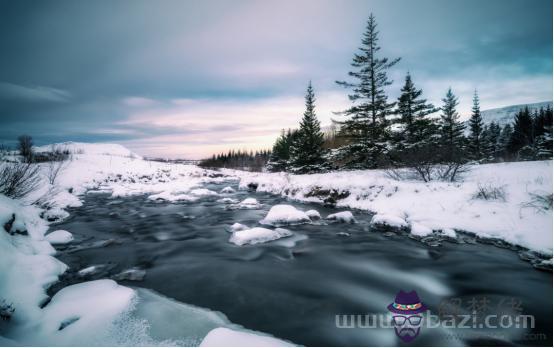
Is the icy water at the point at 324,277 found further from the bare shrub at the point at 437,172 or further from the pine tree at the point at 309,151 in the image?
the pine tree at the point at 309,151

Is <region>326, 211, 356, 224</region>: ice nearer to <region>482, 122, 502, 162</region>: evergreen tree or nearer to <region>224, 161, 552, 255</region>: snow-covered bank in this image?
<region>224, 161, 552, 255</region>: snow-covered bank

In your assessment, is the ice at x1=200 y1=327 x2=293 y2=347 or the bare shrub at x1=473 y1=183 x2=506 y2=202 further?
the bare shrub at x1=473 y1=183 x2=506 y2=202

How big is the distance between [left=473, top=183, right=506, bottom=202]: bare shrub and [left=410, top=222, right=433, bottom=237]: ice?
1967 millimetres

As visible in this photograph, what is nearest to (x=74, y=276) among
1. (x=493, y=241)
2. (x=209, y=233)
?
(x=209, y=233)

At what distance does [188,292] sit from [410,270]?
427 cm

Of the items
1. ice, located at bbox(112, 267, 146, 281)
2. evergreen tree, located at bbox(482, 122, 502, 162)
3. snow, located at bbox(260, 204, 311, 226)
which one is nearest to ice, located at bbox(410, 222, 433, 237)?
snow, located at bbox(260, 204, 311, 226)

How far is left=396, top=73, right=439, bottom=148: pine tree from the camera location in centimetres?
1927

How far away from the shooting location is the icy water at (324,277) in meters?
3.06

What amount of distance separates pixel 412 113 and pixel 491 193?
53.9ft

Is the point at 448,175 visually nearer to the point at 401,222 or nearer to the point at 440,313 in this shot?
the point at 401,222

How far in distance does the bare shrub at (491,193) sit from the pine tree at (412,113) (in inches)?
491

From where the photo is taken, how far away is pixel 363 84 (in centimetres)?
1919

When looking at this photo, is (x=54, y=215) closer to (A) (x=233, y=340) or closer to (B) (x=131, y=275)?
(B) (x=131, y=275)

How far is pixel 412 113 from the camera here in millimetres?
20719
